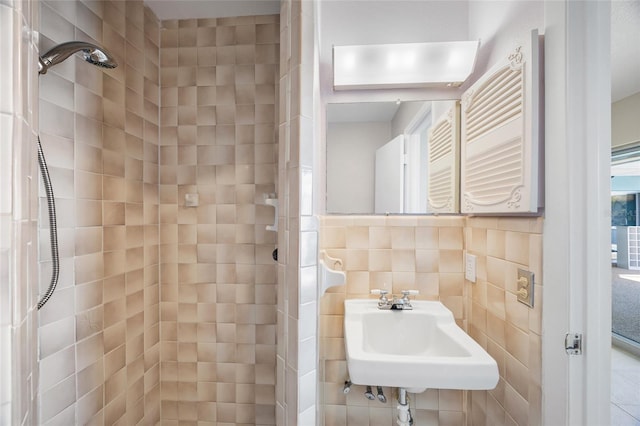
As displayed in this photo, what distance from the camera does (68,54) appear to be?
786 millimetres

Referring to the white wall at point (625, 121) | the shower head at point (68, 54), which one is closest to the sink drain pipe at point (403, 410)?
the white wall at point (625, 121)

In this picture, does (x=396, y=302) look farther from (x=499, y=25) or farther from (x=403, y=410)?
(x=499, y=25)

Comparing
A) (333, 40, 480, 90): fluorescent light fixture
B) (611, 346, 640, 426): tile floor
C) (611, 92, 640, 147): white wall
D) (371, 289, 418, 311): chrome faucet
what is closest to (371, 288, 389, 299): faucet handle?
(371, 289, 418, 311): chrome faucet

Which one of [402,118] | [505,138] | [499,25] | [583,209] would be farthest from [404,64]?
[583,209]

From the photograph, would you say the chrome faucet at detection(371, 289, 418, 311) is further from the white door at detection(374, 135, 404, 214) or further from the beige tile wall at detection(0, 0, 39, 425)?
the beige tile wall at detection(0, 0, 39, 425)

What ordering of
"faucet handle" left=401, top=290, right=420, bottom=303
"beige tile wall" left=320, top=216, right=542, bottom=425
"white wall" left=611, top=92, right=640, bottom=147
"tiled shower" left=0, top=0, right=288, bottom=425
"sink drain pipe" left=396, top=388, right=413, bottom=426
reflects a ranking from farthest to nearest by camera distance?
"beige tile wall" left=320, top=216, right=542, bottom=425 → "faucet handle" left=401, top=290, right=420, bottom=303 → "sink drain pipe" left=396, top=388, right=413, bottom=426 → "tiled shower" left=0, top=0, right=288, bottom=425 → "white wall" left=611, top=92, right=640, bottom=147

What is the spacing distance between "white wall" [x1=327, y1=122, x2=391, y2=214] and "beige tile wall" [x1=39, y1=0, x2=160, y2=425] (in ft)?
3.02

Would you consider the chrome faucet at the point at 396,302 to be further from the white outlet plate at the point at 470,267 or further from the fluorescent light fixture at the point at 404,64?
the fluorescent light fixture at the point at 404,64

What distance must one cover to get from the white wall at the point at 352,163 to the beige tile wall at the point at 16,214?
110 cm

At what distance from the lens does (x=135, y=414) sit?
1.24m

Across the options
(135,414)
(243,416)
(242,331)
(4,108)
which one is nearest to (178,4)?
(4,108)

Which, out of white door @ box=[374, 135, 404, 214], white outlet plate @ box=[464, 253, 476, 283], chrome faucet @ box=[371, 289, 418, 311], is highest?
white door @ box=[374, 135, 404, 214]

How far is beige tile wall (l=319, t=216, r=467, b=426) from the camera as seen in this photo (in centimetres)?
135

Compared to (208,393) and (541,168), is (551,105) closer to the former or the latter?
(541,168)
